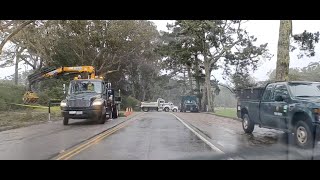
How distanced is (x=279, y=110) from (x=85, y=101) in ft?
35.6

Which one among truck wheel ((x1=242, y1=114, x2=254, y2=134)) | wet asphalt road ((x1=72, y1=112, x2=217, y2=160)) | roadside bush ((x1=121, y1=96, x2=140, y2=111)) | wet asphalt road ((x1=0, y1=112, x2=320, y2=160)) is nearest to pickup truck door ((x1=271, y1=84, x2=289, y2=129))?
wet asphalt road ((x1=0, y1=112, x2=320, y2=160))

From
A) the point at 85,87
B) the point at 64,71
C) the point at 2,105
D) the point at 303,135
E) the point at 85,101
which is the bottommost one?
the point at 303,135

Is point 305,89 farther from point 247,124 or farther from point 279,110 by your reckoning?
point 247,124

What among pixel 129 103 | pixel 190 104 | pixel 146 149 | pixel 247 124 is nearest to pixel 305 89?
pixel 247 124

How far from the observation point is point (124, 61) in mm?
54312

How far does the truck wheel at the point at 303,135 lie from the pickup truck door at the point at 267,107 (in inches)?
73.5

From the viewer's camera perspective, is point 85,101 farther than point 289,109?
Yes

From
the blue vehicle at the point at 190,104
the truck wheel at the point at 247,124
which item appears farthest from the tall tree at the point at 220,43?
the truck wheel at the point at 247,124

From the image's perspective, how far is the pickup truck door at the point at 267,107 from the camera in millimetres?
13883

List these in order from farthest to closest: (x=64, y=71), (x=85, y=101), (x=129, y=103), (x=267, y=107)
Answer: (x=129, y=103) < (x=64, y=71) < (x=85, y=101) < (x=267, y=107)

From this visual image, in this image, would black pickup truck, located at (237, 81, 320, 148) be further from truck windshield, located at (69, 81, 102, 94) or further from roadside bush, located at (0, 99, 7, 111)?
roadside bush, located at (0, 99, 7, 111)

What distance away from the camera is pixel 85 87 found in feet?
72.7
